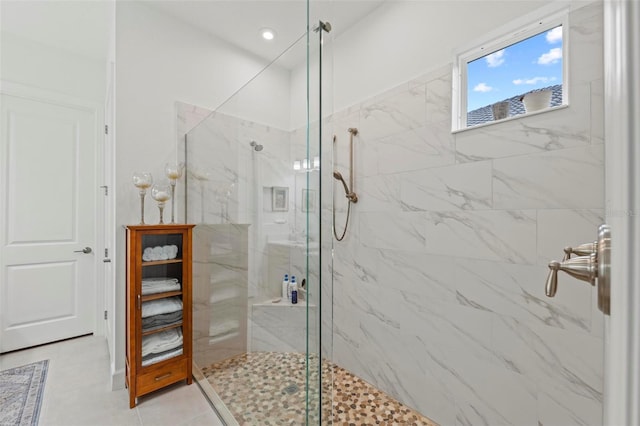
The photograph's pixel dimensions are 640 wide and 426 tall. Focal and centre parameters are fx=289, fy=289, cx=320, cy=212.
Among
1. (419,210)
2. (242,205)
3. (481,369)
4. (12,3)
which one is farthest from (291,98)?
(12,3)

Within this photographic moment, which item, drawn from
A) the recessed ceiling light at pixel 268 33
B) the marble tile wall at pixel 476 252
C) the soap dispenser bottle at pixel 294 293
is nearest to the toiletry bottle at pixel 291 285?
the soap dispenser bottle at pixel 294 293

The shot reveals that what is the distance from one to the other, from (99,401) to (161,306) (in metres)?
0.64

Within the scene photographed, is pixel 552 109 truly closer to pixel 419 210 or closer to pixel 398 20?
pixel 419 210

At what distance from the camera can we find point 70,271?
2.66 meters

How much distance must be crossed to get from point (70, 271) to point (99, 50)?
2.02 metres

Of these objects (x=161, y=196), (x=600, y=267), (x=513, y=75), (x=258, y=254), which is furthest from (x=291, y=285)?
(x=513, y=75)

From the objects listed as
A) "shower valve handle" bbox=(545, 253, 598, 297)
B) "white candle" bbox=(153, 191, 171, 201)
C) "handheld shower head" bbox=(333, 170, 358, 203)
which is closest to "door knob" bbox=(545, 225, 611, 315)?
"shower valve handle" bbox=(545, 253, 598, 297)

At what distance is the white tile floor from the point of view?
5.32ft

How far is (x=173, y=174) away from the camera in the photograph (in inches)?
79.7

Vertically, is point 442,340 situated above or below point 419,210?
below

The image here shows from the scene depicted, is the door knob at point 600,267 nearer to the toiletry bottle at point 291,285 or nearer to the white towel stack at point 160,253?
the toiletry bottle at point 291,285

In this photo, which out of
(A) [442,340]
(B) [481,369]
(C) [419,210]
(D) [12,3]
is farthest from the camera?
(D) [12,3]

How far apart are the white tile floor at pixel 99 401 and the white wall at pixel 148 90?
0.74 ft

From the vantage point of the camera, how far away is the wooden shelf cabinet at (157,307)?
5.74ft
